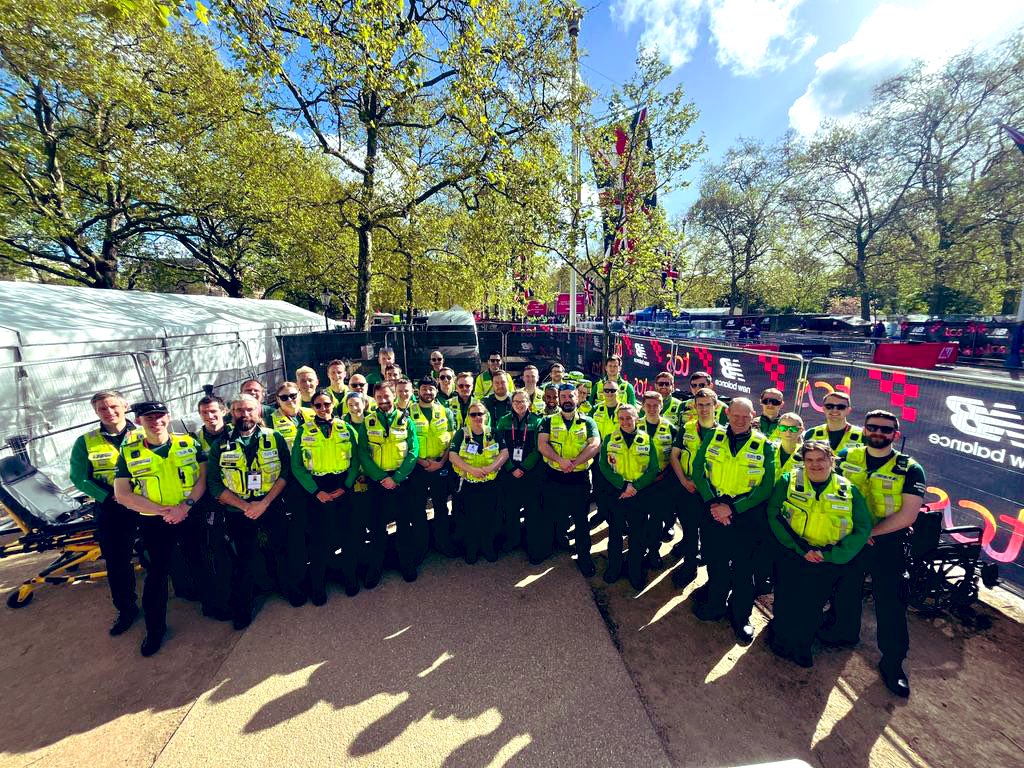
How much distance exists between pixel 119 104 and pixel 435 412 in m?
15.3

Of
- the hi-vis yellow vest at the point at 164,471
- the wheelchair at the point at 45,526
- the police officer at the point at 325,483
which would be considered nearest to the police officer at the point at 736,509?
the police officer at the point at 325,483

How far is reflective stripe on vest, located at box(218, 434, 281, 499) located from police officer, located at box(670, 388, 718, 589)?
3984 millimetres

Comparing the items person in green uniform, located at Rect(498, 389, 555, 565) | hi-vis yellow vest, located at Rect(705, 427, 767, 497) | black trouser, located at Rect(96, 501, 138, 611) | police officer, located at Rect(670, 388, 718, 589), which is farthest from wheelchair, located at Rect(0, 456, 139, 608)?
hi-vis yellow vest, located at Rect(705, 427, 767, 497)

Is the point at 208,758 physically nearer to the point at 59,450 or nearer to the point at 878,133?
the point at 59,450

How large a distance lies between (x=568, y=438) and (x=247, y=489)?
312 centimetres

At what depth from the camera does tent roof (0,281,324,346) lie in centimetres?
683

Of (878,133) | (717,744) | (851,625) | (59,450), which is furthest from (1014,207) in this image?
(59,450)

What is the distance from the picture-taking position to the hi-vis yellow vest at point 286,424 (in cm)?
440

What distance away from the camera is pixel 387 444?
13.5 feet

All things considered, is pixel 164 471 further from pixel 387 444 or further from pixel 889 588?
pixel 889 588

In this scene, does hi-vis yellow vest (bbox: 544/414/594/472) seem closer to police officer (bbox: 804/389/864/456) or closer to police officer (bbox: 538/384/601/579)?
police officer (bbox: 538/384/601/579)

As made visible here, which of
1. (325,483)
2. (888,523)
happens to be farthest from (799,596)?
(325,483)

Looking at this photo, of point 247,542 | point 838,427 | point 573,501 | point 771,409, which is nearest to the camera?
point 247,542

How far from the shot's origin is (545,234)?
9031mm
